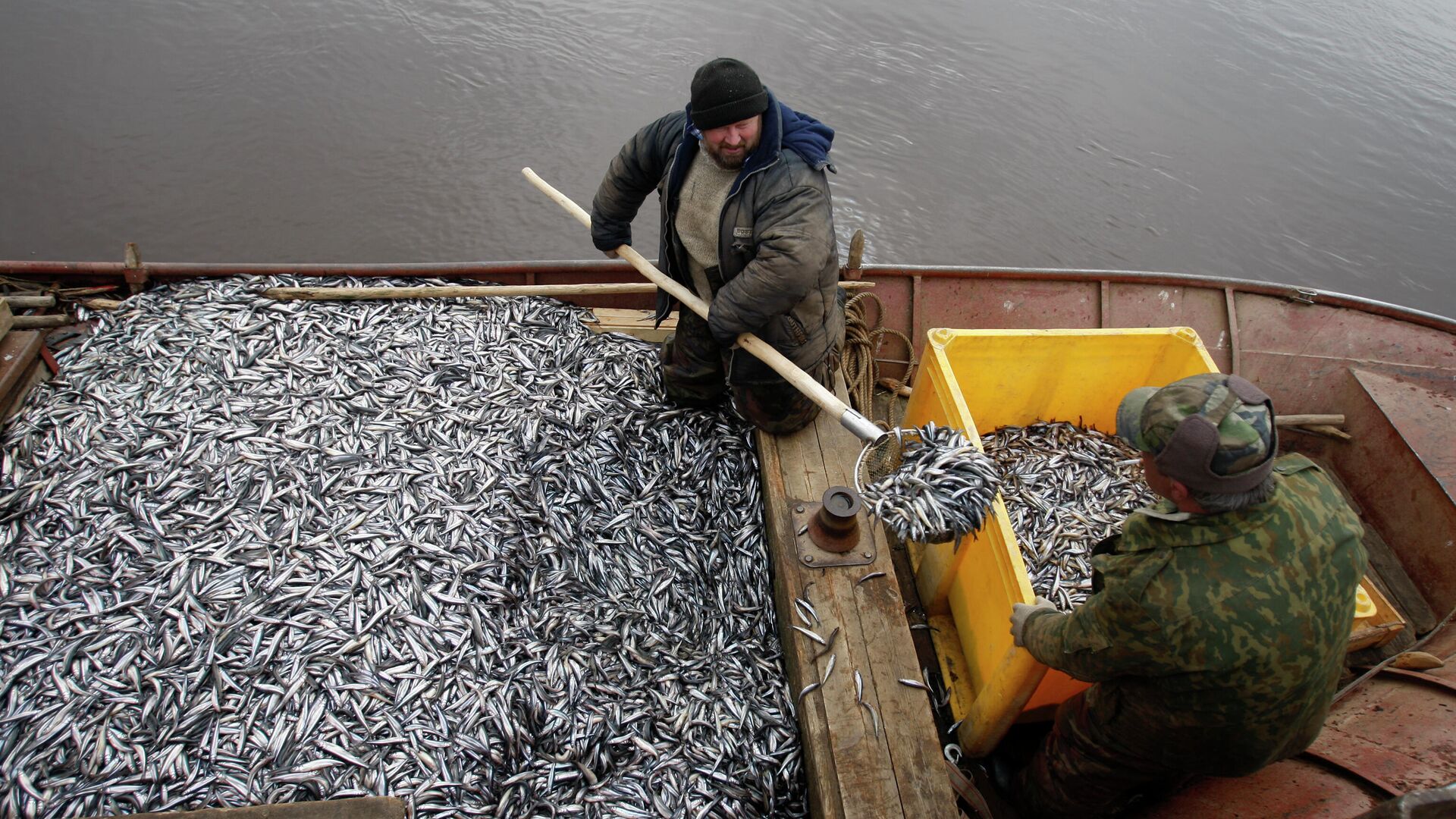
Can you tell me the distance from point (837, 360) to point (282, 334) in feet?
11.3

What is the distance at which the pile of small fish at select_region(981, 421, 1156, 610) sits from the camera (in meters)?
4.18

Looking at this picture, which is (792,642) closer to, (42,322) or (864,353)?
(864,353)

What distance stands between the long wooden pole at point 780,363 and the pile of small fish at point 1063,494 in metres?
1.27

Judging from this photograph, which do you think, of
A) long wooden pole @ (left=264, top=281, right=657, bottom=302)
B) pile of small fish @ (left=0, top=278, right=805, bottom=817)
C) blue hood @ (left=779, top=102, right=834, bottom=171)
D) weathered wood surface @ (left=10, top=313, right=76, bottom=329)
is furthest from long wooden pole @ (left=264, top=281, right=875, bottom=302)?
blue hood @ (left=779, top=102, right=834, bottom=171)

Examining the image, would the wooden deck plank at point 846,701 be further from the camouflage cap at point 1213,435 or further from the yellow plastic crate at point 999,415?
the camouflage cap at point 1213,435

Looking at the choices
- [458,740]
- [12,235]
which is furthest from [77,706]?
[12,235]

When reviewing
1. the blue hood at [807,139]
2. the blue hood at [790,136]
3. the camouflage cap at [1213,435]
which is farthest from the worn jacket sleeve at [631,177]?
the camouflage cap at [1213,435]

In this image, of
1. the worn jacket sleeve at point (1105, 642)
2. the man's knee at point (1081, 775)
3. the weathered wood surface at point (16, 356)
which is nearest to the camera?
the worn jacket sleeve at point (1105, 642)

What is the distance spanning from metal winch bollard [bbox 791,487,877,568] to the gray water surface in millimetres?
5580

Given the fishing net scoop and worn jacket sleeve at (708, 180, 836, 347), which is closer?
the fishing net scoop

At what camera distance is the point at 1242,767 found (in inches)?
111

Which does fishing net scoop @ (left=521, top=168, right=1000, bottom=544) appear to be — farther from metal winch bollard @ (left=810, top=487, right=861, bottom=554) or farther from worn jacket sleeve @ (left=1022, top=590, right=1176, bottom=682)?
worn jacket sleeve @ (left=1022, top=590, right=1176, bottom=682)

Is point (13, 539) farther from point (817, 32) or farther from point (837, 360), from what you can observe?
point (817, 32)

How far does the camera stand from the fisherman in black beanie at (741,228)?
362cm
